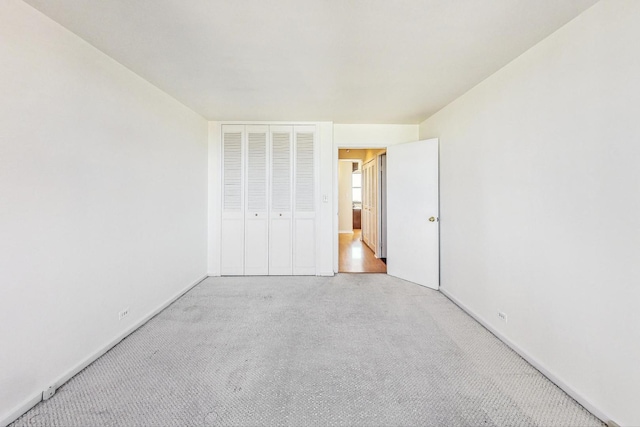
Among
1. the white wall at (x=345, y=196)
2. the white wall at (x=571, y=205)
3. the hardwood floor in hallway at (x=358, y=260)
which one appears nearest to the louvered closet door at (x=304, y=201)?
the hardwood floor in hallway at (x=358, y=260)

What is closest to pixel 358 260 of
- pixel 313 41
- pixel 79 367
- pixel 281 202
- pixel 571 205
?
pixel 281 202

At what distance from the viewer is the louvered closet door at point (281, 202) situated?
3.90 meters

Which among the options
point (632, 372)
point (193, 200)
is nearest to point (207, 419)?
point (632, 372)

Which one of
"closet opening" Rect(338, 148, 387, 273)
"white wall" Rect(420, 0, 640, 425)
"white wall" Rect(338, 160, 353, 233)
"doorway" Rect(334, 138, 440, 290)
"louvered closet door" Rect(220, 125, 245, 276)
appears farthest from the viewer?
"white wall" Rect(338, 160, 353, 233)

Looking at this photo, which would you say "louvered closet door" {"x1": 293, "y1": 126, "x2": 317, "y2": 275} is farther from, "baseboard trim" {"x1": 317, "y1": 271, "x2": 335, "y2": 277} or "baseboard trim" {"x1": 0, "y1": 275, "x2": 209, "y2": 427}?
"baseboard trim" {"x1": 0, "y1": 275, "x2": 209, "y2": 427}

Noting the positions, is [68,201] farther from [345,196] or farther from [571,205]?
[345,196]

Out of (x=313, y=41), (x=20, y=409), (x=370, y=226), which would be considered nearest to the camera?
(x=20, y=409)

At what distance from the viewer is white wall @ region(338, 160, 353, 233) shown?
8984mm

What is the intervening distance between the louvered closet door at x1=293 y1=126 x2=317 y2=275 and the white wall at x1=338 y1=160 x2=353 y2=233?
504 centimetres

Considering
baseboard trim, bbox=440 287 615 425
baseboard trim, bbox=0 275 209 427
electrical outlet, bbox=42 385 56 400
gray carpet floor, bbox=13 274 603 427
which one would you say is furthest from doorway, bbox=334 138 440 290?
electrical outlet, bbox=42 385 56 400

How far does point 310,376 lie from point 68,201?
6.71 feet

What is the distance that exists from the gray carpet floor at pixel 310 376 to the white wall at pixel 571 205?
0.28 metres

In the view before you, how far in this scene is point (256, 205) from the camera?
394cm

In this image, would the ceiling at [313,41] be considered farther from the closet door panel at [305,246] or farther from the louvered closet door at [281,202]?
the closet door panel at [305,246]
